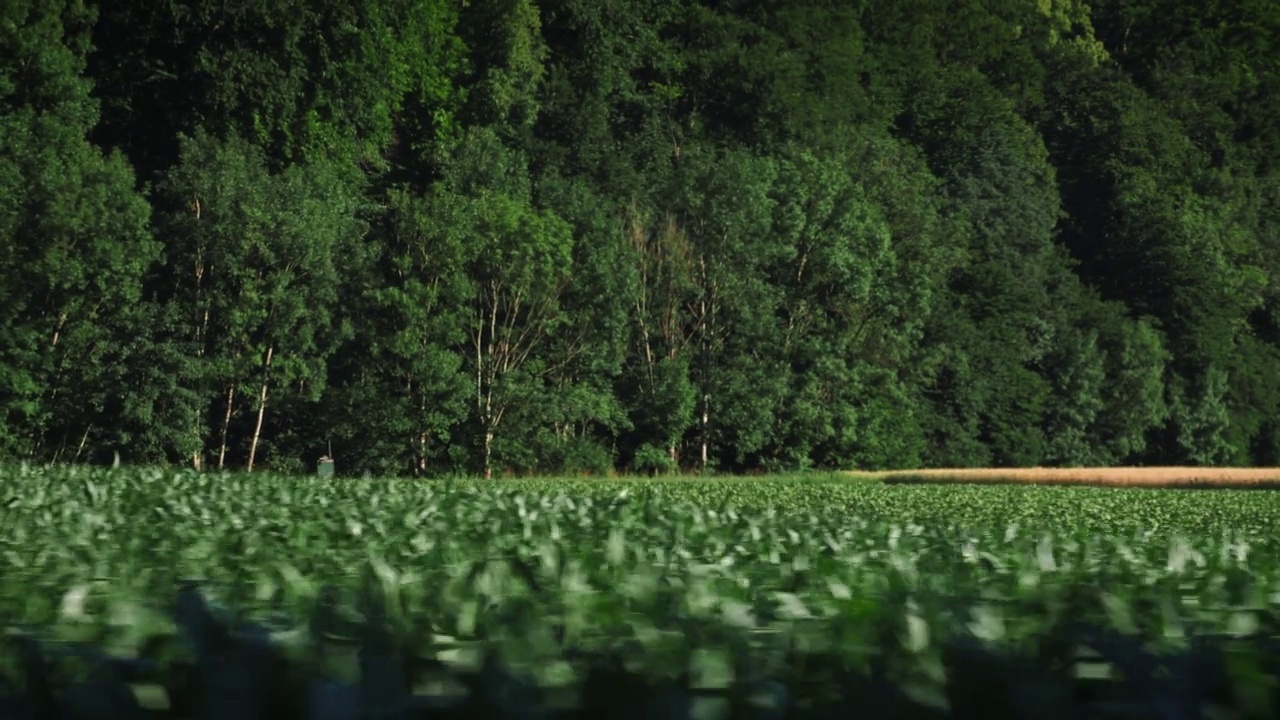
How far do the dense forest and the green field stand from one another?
30228 millimetres

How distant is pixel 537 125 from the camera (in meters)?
58.4

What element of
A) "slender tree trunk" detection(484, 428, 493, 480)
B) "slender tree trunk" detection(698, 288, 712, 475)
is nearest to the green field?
"slender tree trunk" detection(484, 428, 493, 480)

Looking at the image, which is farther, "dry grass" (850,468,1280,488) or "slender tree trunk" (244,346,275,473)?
"dry grass" (850,468,1280,488)

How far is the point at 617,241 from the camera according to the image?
4891 centimetres

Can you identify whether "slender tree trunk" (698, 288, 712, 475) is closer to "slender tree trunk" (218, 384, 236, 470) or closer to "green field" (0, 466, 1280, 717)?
"slender tree trunk" (218, 384, 236, 470)

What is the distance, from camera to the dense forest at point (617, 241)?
40906 millimetres

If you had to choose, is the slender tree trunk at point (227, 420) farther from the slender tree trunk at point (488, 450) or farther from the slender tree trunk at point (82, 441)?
the slender tree trunk at point (488, 450)

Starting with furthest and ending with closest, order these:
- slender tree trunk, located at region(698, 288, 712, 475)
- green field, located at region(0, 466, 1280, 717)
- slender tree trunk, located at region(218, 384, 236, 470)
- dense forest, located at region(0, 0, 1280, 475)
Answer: slender tree trunk, located at region(698, 288, 712, 475) → slender tree trunk, located at region(218, 384, 236, 470) → dense forest, located at region(0, 0, 1280, 475) → green field, located at region(0, 466, 1280, 717)

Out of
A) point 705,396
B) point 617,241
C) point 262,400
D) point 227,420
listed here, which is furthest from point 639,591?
point 705,396

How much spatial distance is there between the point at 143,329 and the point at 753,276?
21.2 m

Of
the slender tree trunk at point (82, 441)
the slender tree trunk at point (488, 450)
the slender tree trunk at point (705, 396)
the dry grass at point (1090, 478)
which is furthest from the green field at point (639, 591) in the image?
the slender tree trunk at point (705, 396)

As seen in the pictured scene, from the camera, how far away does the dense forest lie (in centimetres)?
4091

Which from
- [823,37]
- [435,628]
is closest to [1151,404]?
[823,37]

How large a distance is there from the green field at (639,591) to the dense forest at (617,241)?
30228mm
